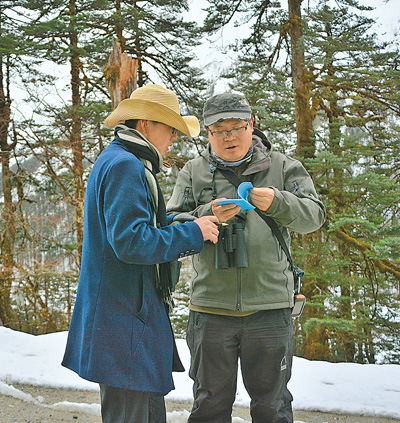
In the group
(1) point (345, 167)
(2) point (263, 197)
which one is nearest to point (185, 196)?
(2) point (263, 197)

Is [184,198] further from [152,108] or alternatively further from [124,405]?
[124,405]

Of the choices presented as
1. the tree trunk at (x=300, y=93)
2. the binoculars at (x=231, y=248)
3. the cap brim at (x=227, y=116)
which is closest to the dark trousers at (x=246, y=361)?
the binoculars at (x=231, y=248)

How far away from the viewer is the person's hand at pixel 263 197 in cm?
196

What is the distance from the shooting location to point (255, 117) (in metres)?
8.07

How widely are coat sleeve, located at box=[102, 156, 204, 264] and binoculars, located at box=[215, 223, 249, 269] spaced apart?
1.79 ft

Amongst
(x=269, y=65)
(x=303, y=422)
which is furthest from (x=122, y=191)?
(x=269, y=65)

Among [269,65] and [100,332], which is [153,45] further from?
[100,332]

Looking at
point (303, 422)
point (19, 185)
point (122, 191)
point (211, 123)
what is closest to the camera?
point (122, 191)

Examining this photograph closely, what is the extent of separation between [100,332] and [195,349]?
0.81 metres

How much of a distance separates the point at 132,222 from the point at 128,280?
25 cm

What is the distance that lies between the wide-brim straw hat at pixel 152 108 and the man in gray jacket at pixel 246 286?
429 millimetres

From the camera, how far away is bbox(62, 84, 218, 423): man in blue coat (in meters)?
1.47

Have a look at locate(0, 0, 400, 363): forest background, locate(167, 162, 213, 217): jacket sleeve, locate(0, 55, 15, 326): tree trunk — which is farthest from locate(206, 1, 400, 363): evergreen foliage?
locate(0, 55, 15, 326): tree trunk

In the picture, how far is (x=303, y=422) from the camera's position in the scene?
2.91 m
